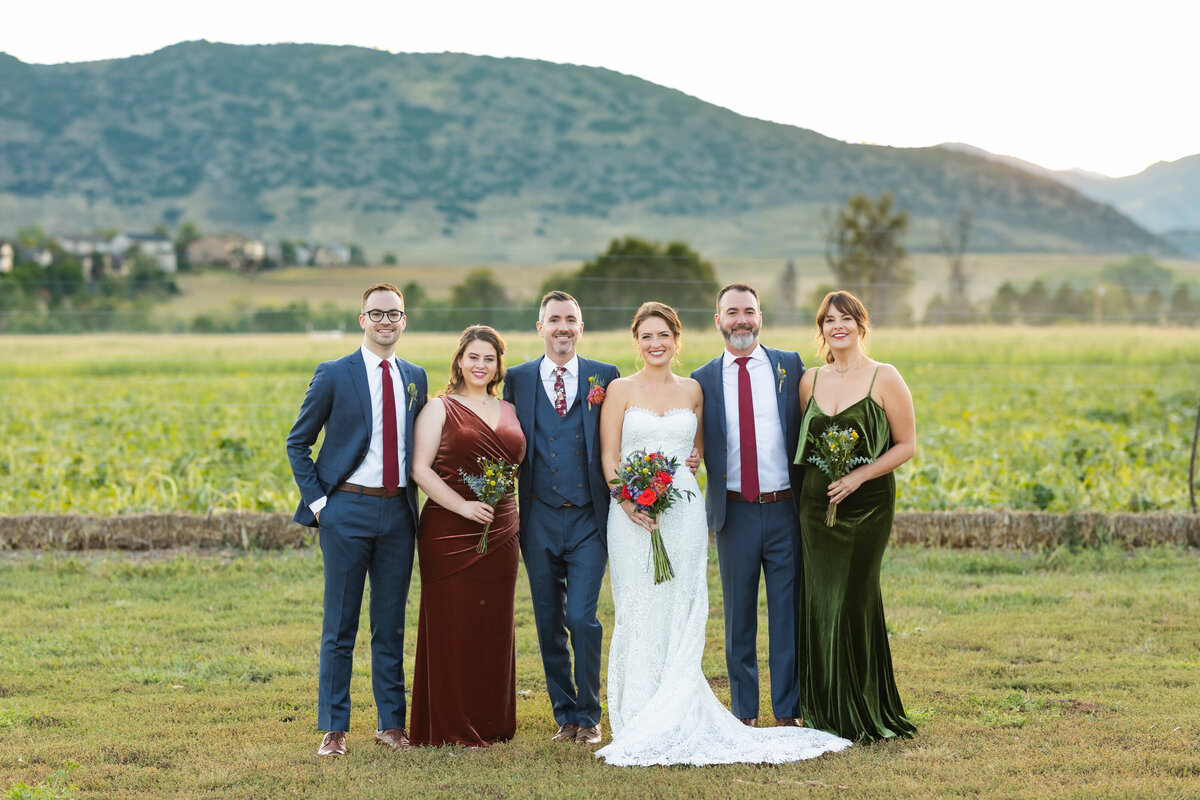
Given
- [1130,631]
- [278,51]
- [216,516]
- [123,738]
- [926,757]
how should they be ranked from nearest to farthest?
[926,757] < [123,738] < [1130,631] < [216,516] < [278,51]

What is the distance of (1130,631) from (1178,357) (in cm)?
1583

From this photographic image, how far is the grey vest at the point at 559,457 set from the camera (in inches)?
224

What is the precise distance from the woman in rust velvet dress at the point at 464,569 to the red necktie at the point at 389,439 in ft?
0.34

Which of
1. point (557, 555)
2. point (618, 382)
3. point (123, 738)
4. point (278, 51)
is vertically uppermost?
point (278, 51)

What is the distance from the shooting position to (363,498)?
18.1 feet

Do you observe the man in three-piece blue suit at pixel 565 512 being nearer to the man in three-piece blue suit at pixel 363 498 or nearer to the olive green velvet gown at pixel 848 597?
the man in three-piece blue suit at pixel 363 498

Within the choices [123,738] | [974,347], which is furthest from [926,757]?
[974,347]

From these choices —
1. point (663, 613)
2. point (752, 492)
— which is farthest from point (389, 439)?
point (752, 492)

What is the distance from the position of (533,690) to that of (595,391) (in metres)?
2.13

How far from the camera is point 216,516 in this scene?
32.7 ft

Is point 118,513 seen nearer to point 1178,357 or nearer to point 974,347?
point 974,347

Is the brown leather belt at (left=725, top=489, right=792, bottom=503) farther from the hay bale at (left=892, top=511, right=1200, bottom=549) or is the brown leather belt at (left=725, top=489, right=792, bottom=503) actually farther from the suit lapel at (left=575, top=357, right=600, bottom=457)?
the hay bale at (left=892, top=511, right=1200, bottom=549)

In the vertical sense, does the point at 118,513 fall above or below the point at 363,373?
below

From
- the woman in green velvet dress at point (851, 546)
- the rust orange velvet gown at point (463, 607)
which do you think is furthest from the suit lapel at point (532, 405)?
the woman in green velvet dress at point (851, 546)
